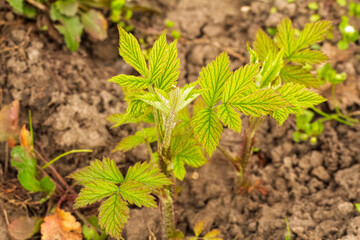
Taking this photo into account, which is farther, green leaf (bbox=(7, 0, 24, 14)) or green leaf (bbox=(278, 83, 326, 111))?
green leaf (bbox=(7, 0, 24, 14))

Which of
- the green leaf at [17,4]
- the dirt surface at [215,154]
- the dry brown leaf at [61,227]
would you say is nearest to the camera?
the dry brown leaf at [61,227]

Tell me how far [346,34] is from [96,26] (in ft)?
6.39

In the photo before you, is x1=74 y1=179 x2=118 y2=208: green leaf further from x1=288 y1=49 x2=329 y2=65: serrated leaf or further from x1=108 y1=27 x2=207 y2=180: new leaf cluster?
x1=288 y1=49 x2=329 y2=65: serrated leaf

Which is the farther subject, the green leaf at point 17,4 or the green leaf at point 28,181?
the green leaf at point 17,4

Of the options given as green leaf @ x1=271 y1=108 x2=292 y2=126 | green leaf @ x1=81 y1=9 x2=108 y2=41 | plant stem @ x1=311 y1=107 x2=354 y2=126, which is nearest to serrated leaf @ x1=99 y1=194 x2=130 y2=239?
green leaf @ x1=271 y1=108 x2=292 y2=126

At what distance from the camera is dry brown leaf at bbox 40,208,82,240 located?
7.06 ft

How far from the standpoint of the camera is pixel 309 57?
193 cm

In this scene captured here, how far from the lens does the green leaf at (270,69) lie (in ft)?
5.72

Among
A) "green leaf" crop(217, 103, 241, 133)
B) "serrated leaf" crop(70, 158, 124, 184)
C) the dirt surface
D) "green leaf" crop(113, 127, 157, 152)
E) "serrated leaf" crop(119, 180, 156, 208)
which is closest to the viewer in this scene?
"green leaf" crop(217, 103, 241, 133)

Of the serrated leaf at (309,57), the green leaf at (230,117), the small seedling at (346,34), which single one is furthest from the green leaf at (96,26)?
the small seedling at (346,34)

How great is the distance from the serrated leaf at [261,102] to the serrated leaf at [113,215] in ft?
2.11

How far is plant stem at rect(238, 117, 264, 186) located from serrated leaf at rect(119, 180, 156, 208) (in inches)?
26.7

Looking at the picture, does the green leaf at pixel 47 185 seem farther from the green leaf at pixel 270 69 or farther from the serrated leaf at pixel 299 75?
the serrated leaf at pixel 299 75

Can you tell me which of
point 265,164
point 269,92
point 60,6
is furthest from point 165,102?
point 60,6
